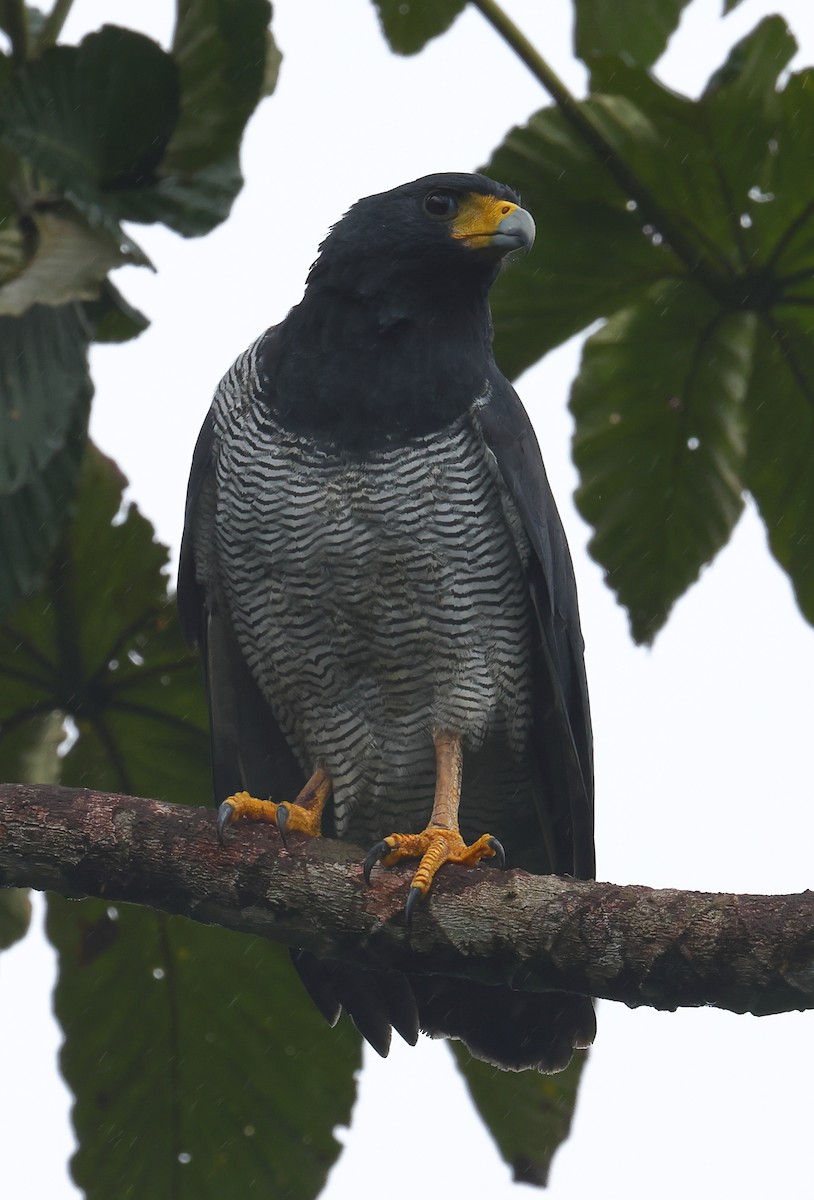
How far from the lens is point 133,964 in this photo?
4.80 metres

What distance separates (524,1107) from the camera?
4684 mm

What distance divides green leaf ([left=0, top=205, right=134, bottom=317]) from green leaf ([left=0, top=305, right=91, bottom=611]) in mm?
163

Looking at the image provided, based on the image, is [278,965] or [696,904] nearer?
[696,904]

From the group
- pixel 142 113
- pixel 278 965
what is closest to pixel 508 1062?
pixel 278 965

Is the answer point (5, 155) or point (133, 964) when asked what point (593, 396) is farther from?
point (133, 964)

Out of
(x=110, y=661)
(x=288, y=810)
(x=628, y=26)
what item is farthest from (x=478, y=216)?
(x=288, y=810)

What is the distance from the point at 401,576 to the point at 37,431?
3.91 feet

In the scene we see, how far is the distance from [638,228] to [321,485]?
1372 millimetres

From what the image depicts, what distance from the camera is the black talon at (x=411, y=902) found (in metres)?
3.77

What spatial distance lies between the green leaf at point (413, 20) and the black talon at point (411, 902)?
3.05m

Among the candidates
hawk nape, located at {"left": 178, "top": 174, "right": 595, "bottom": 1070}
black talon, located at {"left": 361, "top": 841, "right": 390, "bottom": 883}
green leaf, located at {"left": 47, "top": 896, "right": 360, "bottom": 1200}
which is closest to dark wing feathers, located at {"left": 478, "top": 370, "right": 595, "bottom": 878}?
hawk nape, located at {"left": 178, "top": 174, "right": 595, "bottom": 1070}

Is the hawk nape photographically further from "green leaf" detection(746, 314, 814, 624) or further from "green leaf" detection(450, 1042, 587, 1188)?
"green leaf" detection(746, 314, 814, 624)

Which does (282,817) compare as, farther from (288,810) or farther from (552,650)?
(552,650)

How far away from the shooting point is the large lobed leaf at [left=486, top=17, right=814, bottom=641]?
484 cm
